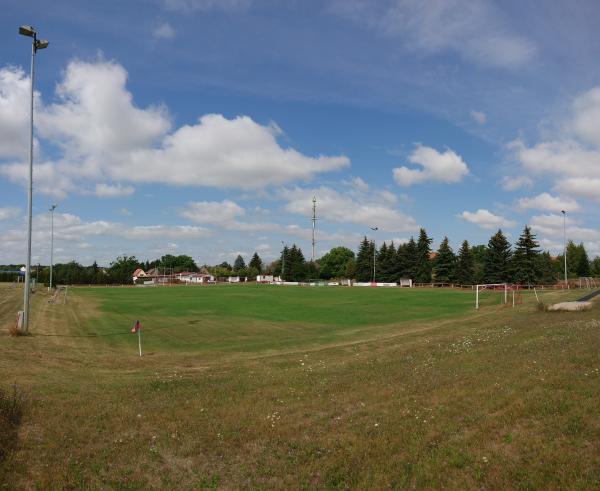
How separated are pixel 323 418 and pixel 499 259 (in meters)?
86.4

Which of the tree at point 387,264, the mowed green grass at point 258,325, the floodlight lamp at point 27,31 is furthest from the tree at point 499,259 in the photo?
the floodlight lamp at point 27,31

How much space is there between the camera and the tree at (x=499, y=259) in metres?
86.9

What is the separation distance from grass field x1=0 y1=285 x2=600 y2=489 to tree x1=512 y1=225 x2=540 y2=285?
234 feet

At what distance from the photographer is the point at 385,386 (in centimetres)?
1179

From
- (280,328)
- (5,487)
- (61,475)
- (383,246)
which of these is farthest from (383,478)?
(383,246)

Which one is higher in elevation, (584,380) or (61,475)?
(584,380)

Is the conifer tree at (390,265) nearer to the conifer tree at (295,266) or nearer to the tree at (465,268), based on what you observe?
the tree at (465,268)

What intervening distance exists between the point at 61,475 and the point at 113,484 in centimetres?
83

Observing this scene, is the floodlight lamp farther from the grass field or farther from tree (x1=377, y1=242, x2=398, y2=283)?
tree (x1=377, y1=242, x2=398, y2=283)

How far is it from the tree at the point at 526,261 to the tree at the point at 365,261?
129ft

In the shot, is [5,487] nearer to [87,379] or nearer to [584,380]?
[87,379]

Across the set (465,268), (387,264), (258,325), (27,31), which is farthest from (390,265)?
(27,31)

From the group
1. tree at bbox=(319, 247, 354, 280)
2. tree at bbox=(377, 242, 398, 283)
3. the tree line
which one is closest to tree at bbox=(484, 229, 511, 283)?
the tree line

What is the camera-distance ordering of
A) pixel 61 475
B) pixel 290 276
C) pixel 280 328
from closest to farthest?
pixel 61 475 < pixel 280 328 < pixel 290 276
